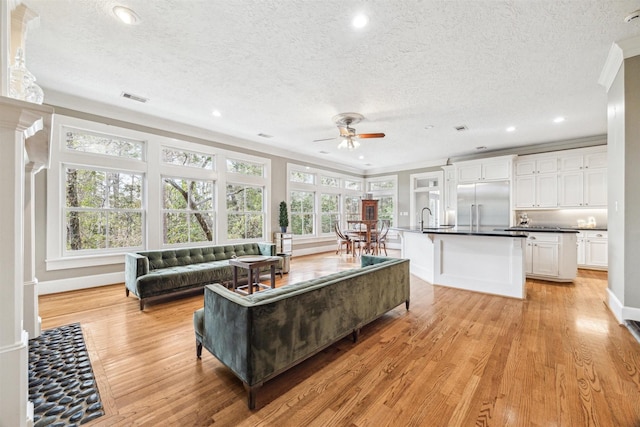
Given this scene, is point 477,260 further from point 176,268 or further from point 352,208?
point 352,208

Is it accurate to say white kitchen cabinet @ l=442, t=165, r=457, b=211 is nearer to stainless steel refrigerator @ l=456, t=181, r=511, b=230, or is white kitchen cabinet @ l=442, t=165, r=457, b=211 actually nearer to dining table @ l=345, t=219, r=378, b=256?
stainless steel refrigerator @ l=456, t=181, r=511, b=230

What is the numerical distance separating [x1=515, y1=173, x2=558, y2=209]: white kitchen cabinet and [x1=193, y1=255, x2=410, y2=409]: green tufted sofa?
6125mm

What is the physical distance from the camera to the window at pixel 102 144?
434cm

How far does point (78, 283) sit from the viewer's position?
4.33 metres

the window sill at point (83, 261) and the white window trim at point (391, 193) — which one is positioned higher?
the white window trim at point (391, 193)

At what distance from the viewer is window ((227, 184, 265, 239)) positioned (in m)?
6.38

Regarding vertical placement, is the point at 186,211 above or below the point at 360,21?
below

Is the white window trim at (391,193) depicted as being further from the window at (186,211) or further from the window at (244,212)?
the window at (186,211)

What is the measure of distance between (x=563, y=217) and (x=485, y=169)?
2076 millimetres

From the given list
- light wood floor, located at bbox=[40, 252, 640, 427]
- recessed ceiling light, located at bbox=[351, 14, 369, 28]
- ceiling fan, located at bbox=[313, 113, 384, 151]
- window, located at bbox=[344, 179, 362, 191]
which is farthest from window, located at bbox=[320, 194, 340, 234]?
recessed ceiling light, located at bbox=[351, 14, 369, 28]

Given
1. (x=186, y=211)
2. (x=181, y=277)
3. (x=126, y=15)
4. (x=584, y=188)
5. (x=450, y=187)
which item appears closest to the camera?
(x=126, y=15)

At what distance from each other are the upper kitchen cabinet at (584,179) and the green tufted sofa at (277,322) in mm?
6316

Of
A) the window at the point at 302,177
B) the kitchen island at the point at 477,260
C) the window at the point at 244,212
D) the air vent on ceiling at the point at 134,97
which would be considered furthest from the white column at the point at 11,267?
the window at the point at 302,177

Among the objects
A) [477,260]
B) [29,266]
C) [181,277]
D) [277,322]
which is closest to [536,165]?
[477,260]
